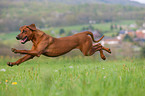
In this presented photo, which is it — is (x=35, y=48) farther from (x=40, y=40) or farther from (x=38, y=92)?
(x=38, y=92)

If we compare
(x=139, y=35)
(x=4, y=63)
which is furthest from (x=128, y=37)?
(x=4, y=63)

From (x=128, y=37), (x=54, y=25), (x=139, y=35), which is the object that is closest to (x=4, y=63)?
(x=128, y=37)

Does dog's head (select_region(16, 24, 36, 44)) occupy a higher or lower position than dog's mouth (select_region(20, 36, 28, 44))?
higher

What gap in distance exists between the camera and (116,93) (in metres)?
3.65

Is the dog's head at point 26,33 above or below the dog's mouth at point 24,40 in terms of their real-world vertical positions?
above

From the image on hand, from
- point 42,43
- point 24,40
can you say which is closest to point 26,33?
point 24,40

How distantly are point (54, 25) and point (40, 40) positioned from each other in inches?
6377

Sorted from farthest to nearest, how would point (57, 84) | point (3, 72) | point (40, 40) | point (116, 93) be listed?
point (3, 72), point (40, 40), point (57, 84), point (116, 93)

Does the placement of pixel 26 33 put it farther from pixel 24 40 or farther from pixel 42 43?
pixel 42 43

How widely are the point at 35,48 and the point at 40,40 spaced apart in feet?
0.78

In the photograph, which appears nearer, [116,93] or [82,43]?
[116,93]

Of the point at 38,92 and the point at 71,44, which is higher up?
the point at 71,44

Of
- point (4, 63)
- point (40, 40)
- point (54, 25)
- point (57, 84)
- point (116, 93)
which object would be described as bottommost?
point (54, 25)

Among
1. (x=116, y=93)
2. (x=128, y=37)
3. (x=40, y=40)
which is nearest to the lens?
(x=116, y=93)
